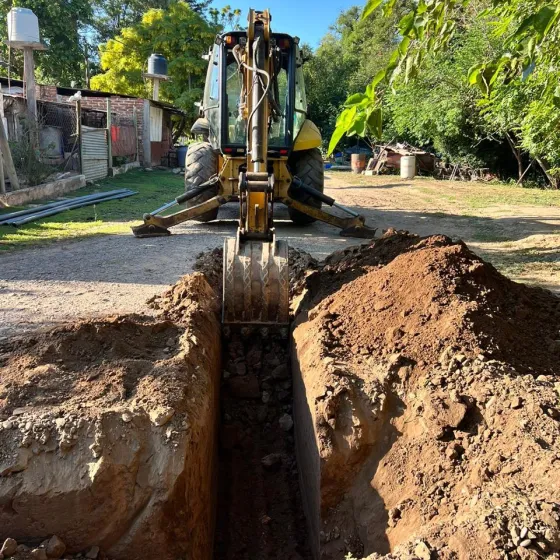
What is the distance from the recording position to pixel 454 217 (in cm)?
1259

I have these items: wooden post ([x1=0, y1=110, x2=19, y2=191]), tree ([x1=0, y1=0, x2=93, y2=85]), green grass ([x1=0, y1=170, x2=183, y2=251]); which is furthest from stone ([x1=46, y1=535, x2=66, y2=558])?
tree ([x1=0, y1=0, x2=93, y2=85])

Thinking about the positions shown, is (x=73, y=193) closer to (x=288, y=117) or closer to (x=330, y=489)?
(x=288, y=117)

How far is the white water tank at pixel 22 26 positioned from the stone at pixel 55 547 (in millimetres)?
14285

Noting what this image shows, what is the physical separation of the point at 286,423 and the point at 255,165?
2.34 meters

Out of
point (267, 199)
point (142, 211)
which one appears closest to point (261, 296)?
point (267, 199)

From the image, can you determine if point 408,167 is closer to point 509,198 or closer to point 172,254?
point 509,198

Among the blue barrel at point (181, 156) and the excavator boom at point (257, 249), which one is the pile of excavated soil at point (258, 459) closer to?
the excavator boom at point (257, 249)

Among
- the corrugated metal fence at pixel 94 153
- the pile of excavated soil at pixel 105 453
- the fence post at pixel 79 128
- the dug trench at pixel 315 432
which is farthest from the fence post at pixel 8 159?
the pile of excavated soil at pixel 105 453

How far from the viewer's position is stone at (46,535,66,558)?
2529 millimetres

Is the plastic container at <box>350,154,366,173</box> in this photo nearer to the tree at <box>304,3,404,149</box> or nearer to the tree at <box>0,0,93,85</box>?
the tree at <box>304,3,404,149</box>

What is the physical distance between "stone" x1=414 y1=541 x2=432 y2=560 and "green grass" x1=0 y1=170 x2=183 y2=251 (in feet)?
23.9

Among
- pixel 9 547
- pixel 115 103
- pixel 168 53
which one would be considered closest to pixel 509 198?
pixel 115 103

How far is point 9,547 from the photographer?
242 centimetres

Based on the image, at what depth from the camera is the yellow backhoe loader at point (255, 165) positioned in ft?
15.9
